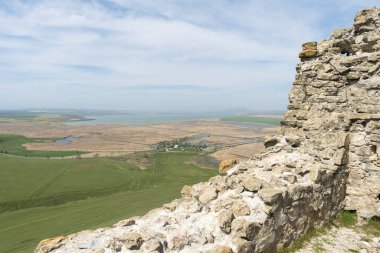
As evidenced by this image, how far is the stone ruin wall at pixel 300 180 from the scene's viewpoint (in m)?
6.05

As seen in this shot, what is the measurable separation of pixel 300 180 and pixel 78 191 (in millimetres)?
37138

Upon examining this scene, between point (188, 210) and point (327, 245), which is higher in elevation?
point (188, 210)

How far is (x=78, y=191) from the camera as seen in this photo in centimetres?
4022

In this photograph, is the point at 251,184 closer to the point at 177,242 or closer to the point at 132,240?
the point at 177,242

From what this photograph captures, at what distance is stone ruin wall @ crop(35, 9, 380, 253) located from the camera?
6.05m

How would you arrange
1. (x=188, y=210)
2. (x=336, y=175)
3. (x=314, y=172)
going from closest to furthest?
1. (x=188, y=210)
2. (x=314, y=172)
3. (x=336, y=175)

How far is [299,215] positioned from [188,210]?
2748mm

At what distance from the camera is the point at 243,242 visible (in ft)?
19.8

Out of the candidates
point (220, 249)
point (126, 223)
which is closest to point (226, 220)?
point (220, 249)

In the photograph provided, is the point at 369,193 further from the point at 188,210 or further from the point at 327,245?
the point at 188,210

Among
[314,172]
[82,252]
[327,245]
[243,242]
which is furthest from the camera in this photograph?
[314,172]

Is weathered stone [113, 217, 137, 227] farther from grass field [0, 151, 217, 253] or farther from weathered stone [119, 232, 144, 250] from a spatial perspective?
grass field [0, 151, 217, 253]

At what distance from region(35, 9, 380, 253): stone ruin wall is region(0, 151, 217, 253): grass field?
46.5 feet

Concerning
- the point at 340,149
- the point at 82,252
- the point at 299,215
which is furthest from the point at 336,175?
the point at 82,252
